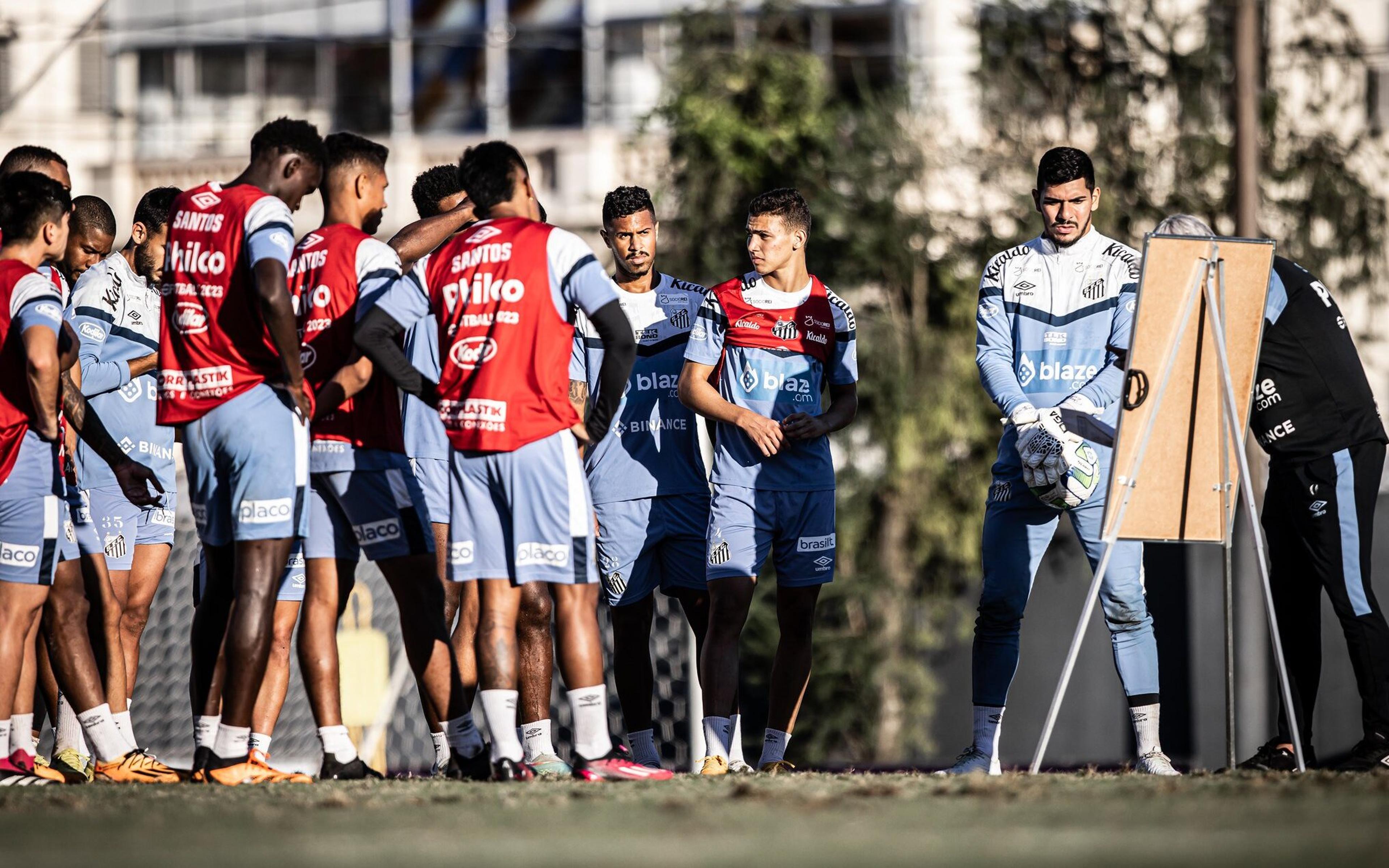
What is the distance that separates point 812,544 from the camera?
7312mm

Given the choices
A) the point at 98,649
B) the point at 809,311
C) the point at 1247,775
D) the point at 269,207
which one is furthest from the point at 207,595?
the point at 1247,775

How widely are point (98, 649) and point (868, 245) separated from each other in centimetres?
1132

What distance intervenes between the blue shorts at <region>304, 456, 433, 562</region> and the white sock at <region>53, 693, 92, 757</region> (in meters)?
1.82

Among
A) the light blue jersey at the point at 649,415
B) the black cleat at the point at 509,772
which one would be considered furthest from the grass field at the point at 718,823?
the light blue jersey at the point at 649,415

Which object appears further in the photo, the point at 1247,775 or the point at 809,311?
the point at 809,311

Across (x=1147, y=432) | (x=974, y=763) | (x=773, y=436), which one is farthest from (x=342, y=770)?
(x=1147, y=432)

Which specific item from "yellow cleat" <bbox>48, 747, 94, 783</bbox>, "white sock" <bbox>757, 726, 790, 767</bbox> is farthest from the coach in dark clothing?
"yellow cleat" <bbox>48, 747, 94, 783</bbox>

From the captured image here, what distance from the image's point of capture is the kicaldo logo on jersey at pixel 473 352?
610 cm

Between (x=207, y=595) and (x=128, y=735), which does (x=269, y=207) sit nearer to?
(x=207, y=595)

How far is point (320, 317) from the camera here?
21.4 ft

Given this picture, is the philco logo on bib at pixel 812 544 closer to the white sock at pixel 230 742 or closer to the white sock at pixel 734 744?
the white sock at pixel 734 744

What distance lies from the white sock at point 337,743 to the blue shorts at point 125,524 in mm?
1652

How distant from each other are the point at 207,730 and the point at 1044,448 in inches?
139

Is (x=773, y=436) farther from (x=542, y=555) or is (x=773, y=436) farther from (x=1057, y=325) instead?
(x=542, y=555)
